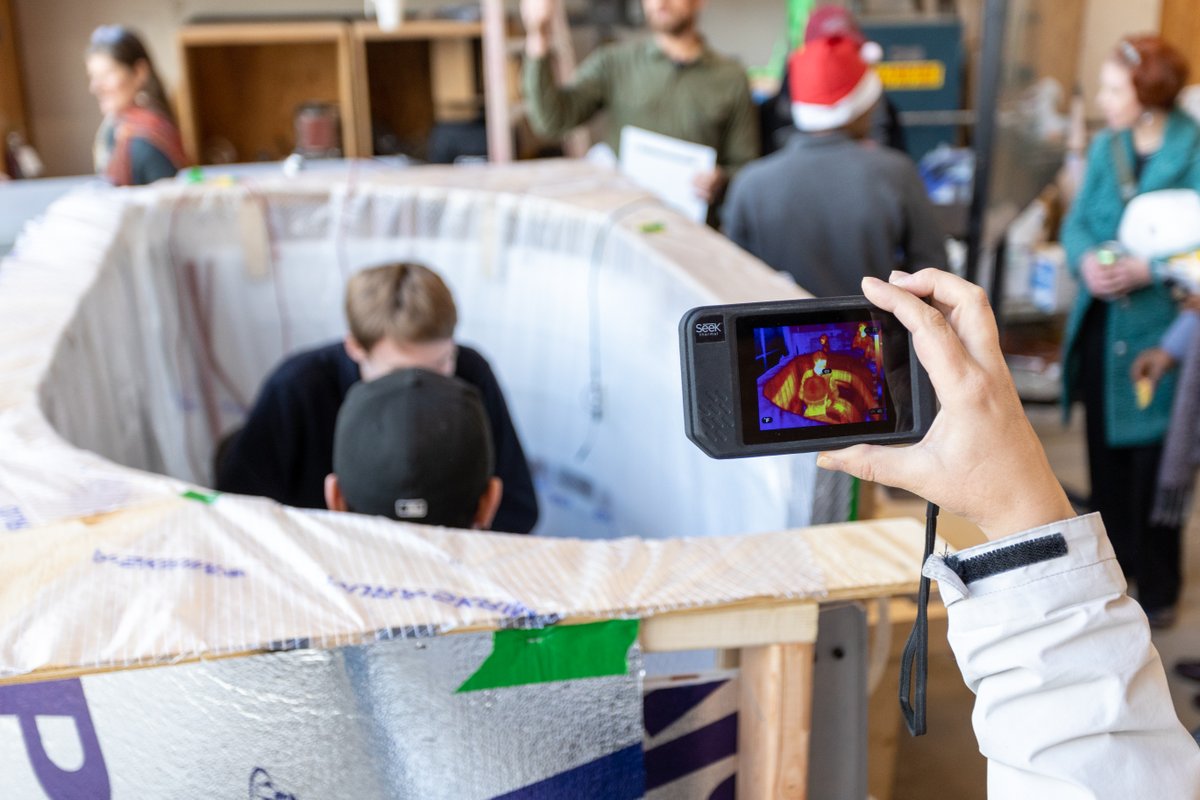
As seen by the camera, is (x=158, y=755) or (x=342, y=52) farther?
(x=342, y=52)

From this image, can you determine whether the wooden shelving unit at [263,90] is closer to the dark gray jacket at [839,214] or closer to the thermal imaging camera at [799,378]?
the dark gray jacket at [839,214]

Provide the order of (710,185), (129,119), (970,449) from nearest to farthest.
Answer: (970,449) < (710,185) < (129,119)

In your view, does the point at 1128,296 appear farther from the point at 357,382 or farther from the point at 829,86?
the point at 357,382

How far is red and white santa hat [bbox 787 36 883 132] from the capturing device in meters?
2.01

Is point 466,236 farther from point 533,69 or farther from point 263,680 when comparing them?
point 263,680

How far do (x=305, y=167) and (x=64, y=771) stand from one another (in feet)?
8.20

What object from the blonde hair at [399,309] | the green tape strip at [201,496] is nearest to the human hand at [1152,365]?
the blonde hair at [399,309]

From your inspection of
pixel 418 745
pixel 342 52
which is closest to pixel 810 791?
pixel 418 745

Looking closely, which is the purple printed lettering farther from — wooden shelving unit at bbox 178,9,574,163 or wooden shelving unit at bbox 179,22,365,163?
wooden shelving unit at bbox 179,22,365,163

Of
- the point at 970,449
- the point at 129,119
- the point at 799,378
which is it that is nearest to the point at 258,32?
the point at 129,119

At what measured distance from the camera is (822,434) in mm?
654

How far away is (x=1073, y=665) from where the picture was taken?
23.1 inches

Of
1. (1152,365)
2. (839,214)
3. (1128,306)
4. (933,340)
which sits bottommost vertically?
(1152,365)

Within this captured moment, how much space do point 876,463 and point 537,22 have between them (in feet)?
7.41
